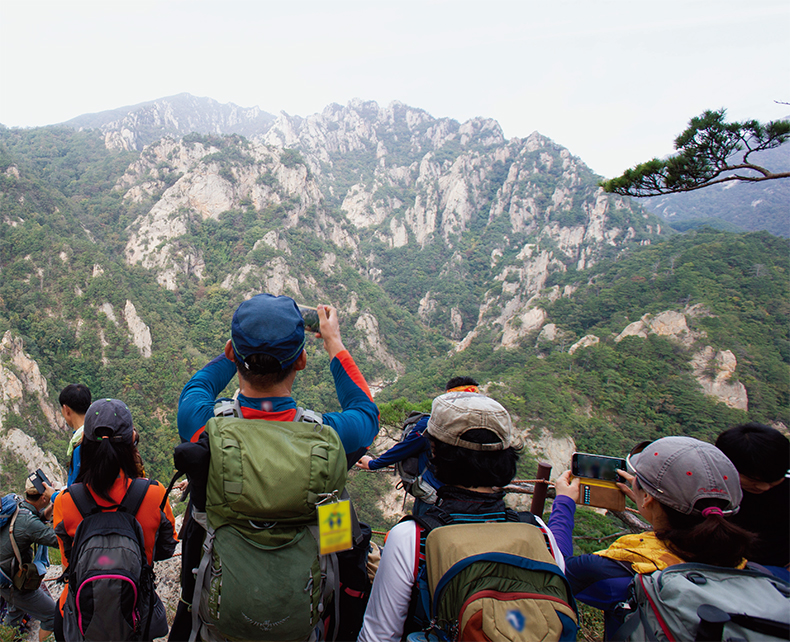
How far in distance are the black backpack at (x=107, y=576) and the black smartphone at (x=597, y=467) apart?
2.25m

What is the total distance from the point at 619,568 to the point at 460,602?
81 cm

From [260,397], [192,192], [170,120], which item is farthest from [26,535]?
Answer: [170,120]

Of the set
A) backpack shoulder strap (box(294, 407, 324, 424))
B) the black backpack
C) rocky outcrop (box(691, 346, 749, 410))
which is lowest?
rocky outcrop (box(691, 346, 749, 410))

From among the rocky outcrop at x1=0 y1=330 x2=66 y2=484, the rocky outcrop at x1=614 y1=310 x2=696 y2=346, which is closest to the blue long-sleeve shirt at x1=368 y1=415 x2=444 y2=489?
Answer: the rocky outcrop at x1=0 y1=330 x2=66 y2=484

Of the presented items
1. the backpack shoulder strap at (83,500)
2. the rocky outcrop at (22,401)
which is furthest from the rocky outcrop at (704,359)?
the rocky outcrop at (22,401)

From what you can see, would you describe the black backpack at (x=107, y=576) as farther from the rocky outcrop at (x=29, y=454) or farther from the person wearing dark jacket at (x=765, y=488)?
the rocky outcrop at (x=29, y=454)

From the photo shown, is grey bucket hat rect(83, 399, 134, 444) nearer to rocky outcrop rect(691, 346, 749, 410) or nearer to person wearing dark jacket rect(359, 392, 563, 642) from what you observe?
person wearing dark jacket rect(359, 392, 563, 642)

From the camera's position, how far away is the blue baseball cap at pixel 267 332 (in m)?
1.47

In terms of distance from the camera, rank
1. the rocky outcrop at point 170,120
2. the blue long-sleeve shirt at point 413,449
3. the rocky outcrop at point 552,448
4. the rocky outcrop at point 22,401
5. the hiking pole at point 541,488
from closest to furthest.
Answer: the blue long-sleeve shirt at point 413,449, the hiking pole at point 541,488, the rocky outcrop at point 552,448, the rocky outcrop at point 22,401, the rocky outcrop at point 170,120

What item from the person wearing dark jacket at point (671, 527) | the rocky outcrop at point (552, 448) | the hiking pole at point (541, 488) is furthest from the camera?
the rocky outcrop at point (552, 448)

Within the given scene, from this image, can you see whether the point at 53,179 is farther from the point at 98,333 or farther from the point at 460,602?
the point at 460,602

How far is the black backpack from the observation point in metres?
1.77

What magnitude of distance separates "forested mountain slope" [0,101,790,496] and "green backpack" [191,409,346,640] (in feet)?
70.6

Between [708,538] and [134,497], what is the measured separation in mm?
2566
